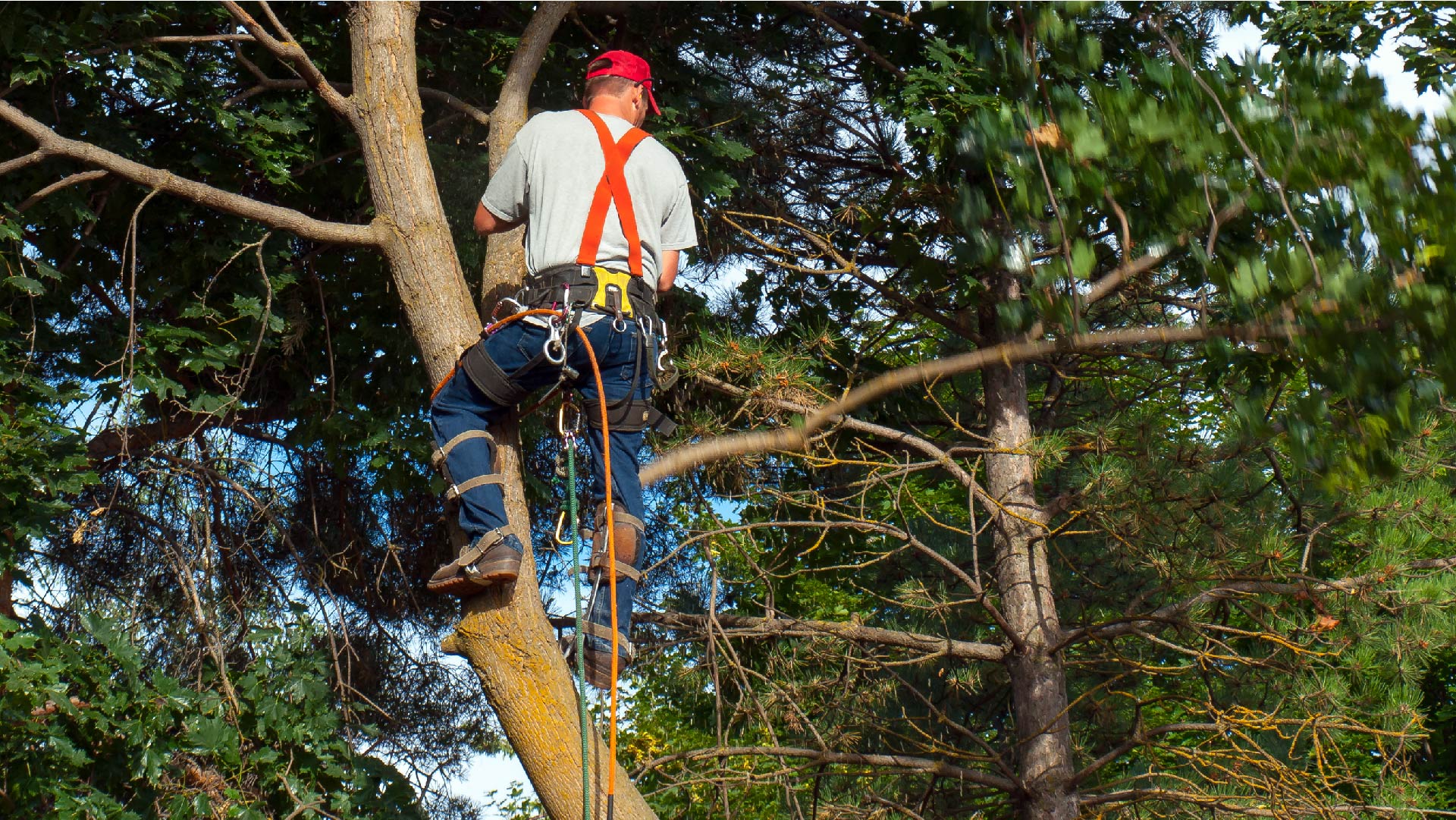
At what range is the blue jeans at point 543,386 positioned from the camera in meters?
3.65

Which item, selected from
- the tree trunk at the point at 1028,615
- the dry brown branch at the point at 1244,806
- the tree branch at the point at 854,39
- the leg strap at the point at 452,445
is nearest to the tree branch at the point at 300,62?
the leg strap at the point at 452,445

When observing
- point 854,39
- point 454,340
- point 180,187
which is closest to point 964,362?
point 454,340

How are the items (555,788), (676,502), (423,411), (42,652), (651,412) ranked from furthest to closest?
(676,502)
(423,411)
(42,652)
(651,412)
(555,788)

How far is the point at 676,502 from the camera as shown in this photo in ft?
23.8

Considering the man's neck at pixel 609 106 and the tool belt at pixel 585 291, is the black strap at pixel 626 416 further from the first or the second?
the man's neck at pixel 609 106

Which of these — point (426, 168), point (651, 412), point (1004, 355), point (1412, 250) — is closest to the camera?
point (1412, 250)

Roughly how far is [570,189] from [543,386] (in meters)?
0.60

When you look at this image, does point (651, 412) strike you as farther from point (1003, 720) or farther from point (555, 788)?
point (1003, 720)

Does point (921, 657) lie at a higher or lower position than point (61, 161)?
lower

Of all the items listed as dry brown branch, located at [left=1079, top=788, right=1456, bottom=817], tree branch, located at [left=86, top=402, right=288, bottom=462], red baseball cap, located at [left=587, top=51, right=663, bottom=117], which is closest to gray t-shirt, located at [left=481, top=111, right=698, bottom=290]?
red baseball cap, located at [left=587, top=51, right=663, bottom=117]

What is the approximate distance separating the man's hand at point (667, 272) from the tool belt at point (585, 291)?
260mm

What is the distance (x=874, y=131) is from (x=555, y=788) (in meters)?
5.03

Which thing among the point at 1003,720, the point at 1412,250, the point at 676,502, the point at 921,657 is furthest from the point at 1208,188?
the point at 1003,720

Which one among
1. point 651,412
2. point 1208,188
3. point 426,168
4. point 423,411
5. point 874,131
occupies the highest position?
point 874,131
